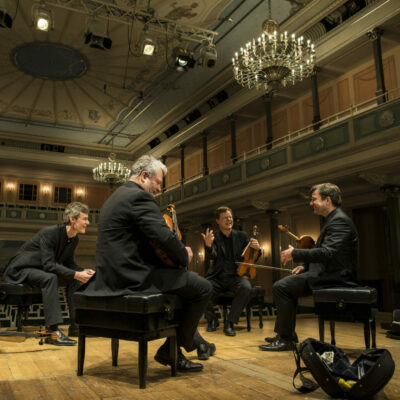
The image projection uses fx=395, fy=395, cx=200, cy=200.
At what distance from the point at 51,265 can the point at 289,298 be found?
2.39 m

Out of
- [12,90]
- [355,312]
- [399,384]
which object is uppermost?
[12,90]

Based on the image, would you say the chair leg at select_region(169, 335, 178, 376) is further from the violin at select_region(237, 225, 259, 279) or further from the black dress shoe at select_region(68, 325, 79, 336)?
the black dress shoe at select_region(68, 325, 79, 336)

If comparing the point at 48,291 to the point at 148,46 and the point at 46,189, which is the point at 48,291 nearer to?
the point at 148,46

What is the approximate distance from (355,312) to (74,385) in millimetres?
2108

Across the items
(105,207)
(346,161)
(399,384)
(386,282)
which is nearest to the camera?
(399,384)

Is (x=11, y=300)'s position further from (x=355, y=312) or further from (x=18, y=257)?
(x=355, y=312)

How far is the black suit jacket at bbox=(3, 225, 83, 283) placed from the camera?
4.06m

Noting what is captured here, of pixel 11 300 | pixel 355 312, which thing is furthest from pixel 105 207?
pixel 11 300

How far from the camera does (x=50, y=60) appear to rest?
1142 centimetres

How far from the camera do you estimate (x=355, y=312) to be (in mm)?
3080

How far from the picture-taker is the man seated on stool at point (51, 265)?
3805mm

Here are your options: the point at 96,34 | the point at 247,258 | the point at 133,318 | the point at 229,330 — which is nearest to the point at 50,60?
the point at 96,34

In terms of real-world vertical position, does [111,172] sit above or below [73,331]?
above

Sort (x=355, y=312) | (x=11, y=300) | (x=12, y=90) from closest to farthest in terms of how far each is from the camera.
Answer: (x=355, y=312) < (x=11, y=300) < (x=12, y=90)
